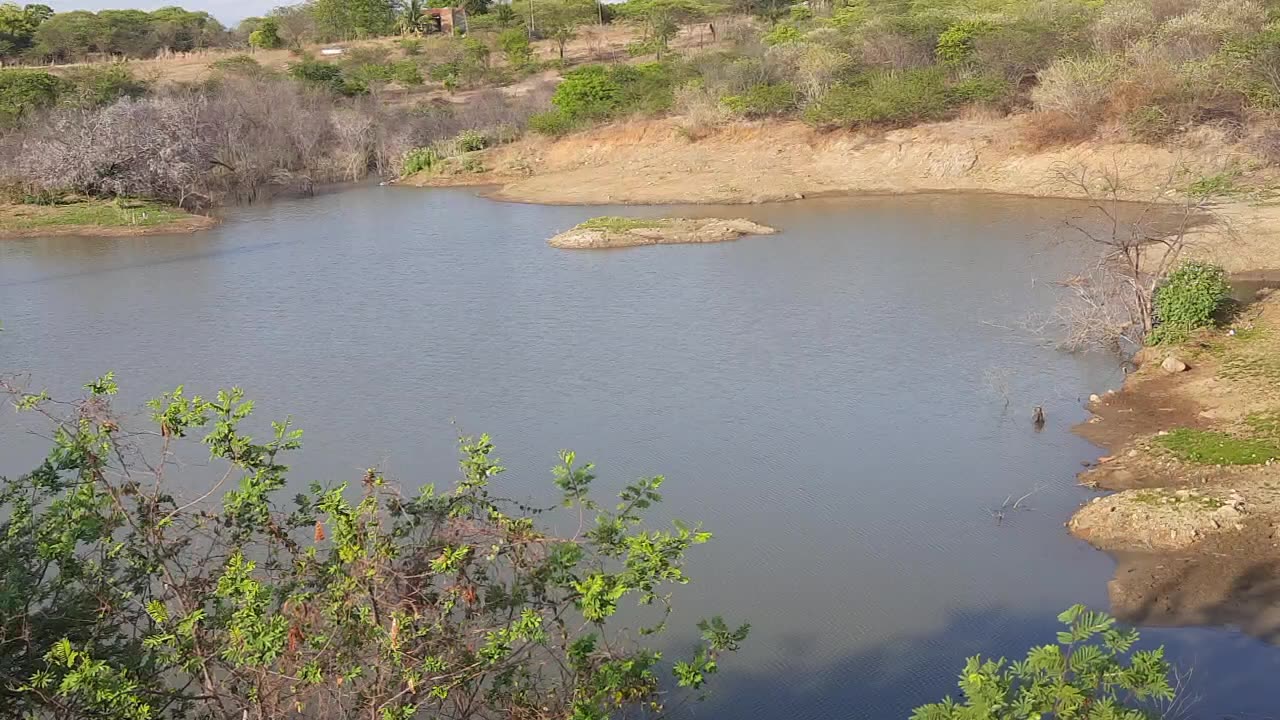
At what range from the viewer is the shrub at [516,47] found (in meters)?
44.4

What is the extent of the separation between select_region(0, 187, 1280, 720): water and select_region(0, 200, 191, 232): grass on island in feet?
7.32

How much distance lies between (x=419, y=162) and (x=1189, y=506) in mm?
26084

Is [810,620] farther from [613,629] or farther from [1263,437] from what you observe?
[1263,437]

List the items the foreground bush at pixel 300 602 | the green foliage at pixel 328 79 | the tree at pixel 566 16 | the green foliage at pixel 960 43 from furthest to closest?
the tree at pixel 566 16 < the green foliage at pixel 328 79 < the green foliage at pixel 960 43 < the foreground bush at pixel 300 602

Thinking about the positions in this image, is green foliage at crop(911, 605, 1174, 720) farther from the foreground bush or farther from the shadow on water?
A: the shadow on water

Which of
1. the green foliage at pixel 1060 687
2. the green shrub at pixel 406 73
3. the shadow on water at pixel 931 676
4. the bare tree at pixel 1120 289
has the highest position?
the green shrub at pixel 406 73

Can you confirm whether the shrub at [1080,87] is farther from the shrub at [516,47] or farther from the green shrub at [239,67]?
the green shrub at [239,67]

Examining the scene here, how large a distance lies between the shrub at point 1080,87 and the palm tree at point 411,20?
3779 cm

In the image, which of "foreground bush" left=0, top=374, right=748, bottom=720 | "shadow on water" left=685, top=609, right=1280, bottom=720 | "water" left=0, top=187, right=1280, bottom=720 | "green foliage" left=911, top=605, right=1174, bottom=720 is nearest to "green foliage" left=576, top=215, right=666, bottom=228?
"water" left=0, top=187, right=1280, bottom=720

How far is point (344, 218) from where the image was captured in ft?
80.0

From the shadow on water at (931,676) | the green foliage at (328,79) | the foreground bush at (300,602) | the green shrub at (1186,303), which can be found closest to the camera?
the foreground bush at (300,602)

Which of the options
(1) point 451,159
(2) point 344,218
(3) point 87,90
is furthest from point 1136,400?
(3) point 87,90

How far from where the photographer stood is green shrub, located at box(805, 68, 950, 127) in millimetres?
26516

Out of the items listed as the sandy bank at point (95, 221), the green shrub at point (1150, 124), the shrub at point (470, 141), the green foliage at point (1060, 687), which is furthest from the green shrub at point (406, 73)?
the green foliage at point (1060, 687)
